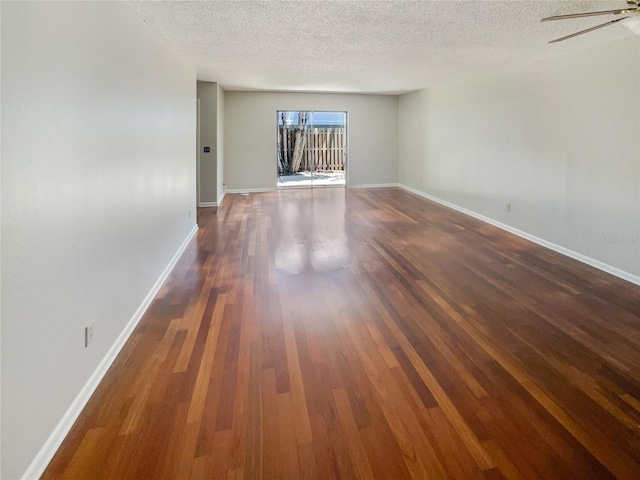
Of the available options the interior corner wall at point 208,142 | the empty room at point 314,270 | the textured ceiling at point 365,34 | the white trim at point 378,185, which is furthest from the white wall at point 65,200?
the white trim at point 378,185

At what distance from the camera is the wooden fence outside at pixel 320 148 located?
990 cm

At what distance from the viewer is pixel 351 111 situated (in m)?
9.55

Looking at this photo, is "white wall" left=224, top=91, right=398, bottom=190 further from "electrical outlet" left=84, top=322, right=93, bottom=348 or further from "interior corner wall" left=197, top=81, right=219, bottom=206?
"electrical outlet" left=84, top=322, right=93, bottom=348

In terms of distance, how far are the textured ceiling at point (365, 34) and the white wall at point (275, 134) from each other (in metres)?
3.22

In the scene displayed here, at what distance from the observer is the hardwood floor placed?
161 centimetres

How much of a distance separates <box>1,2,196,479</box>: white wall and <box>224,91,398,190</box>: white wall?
5951 millimetres


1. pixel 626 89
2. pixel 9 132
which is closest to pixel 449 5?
pixel 626 89

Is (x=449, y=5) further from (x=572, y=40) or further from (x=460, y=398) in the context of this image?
(x=460, y=398)

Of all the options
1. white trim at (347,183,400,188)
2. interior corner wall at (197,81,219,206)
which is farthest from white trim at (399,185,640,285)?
interior corner wall at (197,81,219,206)

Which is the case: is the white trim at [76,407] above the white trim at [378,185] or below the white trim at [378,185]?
below

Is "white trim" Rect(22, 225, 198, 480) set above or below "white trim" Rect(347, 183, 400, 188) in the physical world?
below

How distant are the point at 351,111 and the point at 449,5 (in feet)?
22.1

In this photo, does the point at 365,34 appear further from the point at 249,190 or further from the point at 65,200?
the point at 249,190

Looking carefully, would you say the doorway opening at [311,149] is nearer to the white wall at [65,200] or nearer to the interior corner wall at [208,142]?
the interior corner wall at [208,142]
